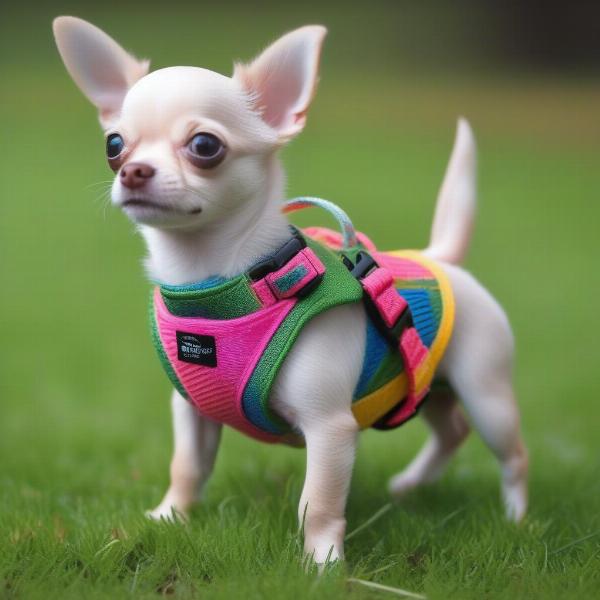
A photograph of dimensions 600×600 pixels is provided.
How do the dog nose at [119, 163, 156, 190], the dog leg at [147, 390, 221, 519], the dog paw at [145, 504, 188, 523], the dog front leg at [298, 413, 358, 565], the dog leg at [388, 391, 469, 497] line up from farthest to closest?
1. the dog leg at [388, 391, 469, 497]
2. the dog leg at [147, 390, 221, 519]
3. the dog paw at [145, 504, 188, 523]
4. the dog front leg at [298, 413, 358, 565]
5. the dog nose at [119, 163, 156, 190]

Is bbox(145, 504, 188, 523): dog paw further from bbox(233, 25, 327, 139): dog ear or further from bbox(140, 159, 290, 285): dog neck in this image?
bbox(233, 25, 327, 139): dog ear

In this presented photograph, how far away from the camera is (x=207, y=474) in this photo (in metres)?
3.10

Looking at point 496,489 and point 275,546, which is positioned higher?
point 275,546

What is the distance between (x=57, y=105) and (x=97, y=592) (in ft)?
55.5

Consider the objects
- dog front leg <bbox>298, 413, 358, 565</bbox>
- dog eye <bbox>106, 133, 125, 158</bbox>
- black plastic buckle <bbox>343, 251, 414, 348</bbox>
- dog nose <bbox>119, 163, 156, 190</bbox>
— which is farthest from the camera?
black plastic buckle <bbox>343, 251, 414, 348</bbox>

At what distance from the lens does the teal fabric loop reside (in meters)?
2.75

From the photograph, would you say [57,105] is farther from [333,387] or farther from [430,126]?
[333,387]

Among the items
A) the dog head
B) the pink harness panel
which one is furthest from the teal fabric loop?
the pink harness panel

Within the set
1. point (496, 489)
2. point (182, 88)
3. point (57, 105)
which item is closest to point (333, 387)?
point (182, 88)

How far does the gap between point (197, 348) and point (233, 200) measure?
0.39 m

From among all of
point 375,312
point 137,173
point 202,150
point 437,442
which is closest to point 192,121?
point 202,150

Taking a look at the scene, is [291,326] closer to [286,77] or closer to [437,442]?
[286,77]

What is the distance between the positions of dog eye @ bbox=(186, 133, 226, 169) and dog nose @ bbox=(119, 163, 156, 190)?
0.11 meters

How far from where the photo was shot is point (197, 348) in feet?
8.48
